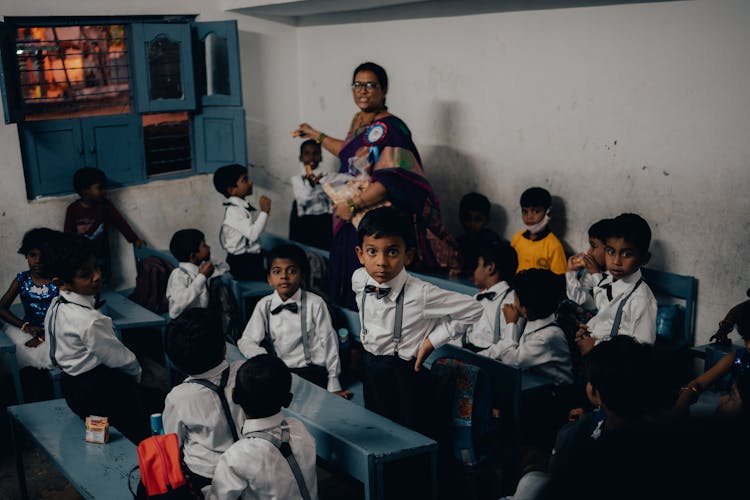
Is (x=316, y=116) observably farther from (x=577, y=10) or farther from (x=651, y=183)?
(x=651, y=183)

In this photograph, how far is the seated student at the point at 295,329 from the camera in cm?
362

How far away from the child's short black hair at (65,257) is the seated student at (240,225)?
6.40 ft

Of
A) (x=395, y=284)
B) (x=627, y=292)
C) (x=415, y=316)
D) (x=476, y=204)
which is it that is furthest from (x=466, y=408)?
(x=476, y=204)

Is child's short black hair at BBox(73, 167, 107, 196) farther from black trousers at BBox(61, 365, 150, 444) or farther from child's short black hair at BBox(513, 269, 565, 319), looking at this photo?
child's short black hair at BBox(513, 269, 565, 319)

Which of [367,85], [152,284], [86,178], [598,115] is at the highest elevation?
[367,85]

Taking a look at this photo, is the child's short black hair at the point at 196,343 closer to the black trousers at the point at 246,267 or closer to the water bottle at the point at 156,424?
the water bottle at the point at 156,424

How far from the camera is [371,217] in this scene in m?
2.94

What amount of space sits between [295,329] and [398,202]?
1278mm

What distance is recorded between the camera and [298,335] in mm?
3631

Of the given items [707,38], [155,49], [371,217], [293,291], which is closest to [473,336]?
[293,291]

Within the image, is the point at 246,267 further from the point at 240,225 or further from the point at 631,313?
the point at 631,313

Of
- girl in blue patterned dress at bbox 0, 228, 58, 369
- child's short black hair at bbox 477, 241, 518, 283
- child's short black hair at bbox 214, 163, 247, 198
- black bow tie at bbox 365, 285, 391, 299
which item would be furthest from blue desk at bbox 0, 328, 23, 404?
child's short black hair at bbox 477, 241, 518, 283

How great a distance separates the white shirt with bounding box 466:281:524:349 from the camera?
3771 mm

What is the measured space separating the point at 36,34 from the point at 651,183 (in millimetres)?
7945
